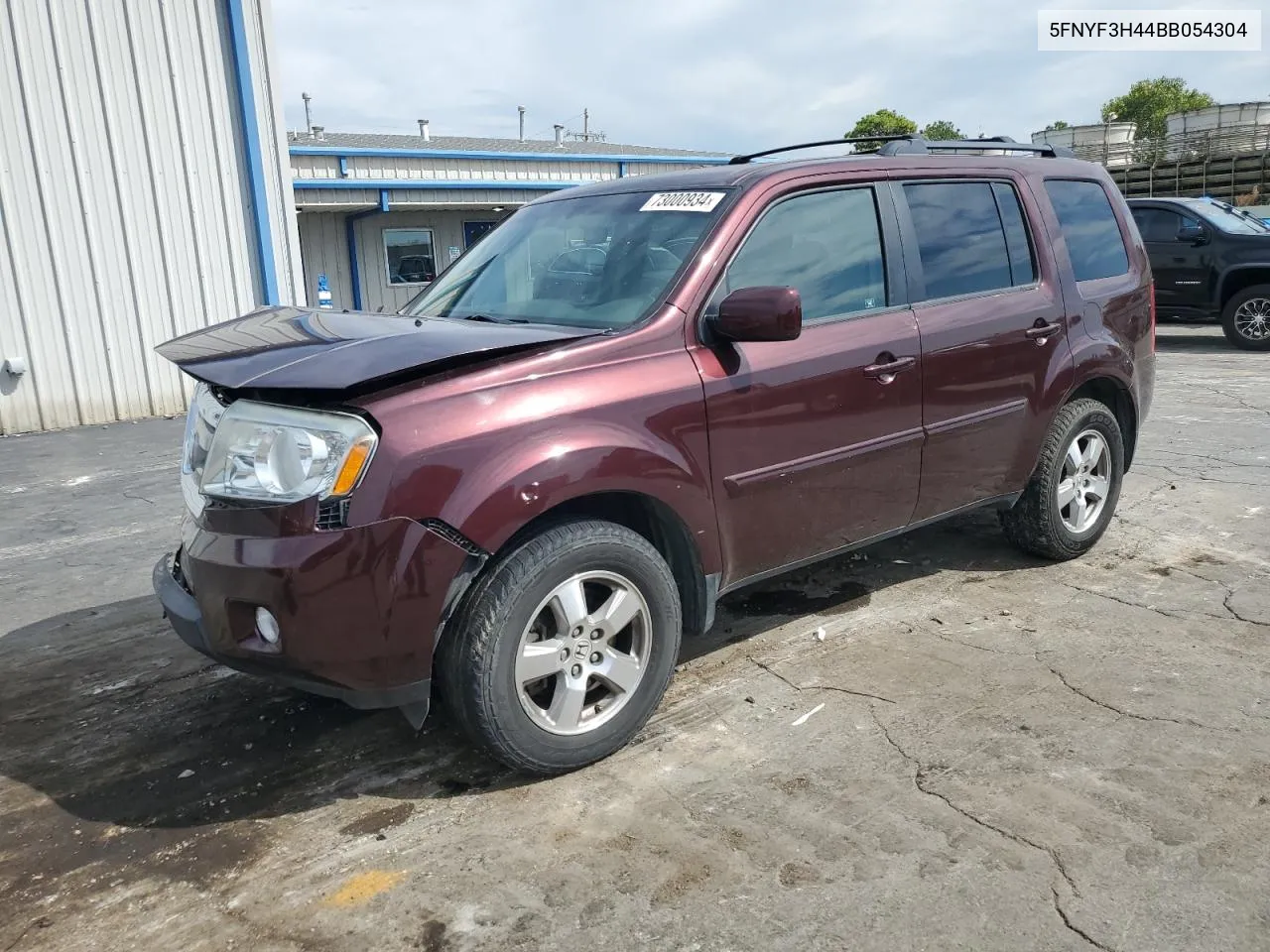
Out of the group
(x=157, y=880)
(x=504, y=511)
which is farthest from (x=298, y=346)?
(x=157, y=880)

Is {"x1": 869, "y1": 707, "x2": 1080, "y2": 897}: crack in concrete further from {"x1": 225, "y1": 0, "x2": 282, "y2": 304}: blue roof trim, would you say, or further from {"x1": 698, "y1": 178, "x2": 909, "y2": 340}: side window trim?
{"x1": 225, "y1": 0, "x2": 282, "y2": 304}: blue roof trim

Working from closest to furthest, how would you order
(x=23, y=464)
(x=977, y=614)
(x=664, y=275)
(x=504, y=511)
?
(x=504, y=511)
(x=664, y=275)
(x=977, y=614)
(x=23, y=464)

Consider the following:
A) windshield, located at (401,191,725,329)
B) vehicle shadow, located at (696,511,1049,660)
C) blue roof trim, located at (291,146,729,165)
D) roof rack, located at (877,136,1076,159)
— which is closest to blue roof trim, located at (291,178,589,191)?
blue roof trim, located at (291,146,729,165)

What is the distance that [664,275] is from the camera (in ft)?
11.1

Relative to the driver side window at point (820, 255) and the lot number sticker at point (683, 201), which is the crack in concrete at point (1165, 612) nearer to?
the driver side window at point (820, 255)

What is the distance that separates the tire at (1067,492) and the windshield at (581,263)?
2158mm

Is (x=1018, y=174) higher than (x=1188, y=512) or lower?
higher

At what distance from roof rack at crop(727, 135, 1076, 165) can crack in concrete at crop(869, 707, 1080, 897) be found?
2369 millimetres

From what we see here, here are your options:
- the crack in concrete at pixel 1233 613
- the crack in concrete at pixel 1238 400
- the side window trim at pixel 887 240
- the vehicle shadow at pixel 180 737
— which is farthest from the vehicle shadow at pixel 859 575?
the crack in concrete at pixel 1238 400

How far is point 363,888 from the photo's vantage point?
251cm

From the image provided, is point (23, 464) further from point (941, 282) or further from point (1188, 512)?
point (1188, 512)

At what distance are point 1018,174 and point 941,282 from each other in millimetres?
942

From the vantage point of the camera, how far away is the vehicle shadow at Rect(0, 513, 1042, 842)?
296cm

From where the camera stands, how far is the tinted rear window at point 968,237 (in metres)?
4.04
